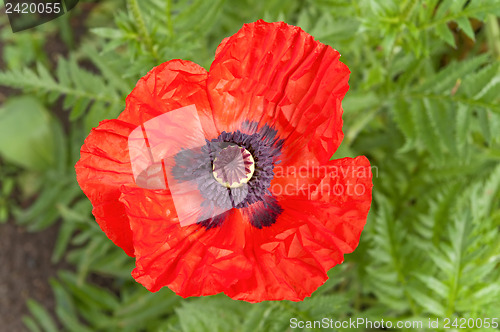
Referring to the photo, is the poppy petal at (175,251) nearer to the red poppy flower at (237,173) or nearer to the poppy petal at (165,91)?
the red poppy flower at (237,173)

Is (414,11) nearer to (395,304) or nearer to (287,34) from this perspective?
(287,34)

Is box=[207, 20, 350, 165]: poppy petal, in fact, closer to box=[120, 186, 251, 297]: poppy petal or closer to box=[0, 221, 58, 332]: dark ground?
box=[120, 186, 251, 297]: poppy petal

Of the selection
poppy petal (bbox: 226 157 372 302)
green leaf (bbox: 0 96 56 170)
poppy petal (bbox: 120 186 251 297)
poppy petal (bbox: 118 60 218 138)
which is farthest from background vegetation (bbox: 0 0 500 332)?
poppy petal (bbox: 120 186 251 297)

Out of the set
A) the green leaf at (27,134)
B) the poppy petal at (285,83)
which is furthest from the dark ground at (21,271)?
the poppy petal at (285,83)

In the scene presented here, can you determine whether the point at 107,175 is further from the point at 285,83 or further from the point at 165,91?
the point at 285,83

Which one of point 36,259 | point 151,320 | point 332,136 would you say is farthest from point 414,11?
point 36,259

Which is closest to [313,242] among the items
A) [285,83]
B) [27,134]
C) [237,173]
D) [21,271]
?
[237,173]

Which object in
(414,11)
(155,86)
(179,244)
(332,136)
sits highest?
(414,11)
